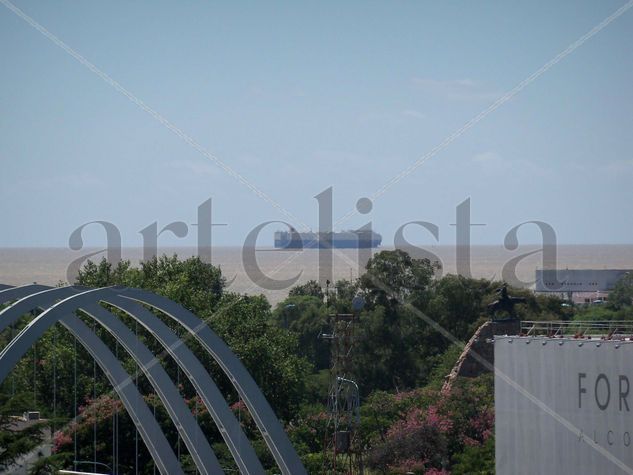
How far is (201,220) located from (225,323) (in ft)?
41.5

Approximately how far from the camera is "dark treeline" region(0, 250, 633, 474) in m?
43.8

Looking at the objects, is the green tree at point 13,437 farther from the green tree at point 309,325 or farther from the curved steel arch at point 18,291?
the green tree at point 309,325

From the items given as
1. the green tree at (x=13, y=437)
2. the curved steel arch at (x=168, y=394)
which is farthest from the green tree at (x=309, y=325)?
the curved steel arch at (x=168, y=394)

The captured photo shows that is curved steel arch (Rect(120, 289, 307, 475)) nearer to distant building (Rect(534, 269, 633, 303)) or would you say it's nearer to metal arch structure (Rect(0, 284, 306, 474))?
metal arch structure (Rect(0, 284, 306, 474))

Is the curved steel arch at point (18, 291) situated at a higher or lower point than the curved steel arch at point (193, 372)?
higher

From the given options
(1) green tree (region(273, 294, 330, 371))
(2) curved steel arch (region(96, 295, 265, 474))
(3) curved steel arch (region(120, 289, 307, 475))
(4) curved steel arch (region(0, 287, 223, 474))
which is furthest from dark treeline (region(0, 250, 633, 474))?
(3) curved steel arch (region(120, 289, 307, 475))

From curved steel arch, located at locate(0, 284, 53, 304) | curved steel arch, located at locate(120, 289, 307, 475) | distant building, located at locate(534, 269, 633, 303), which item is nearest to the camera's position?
curved steel arch, located at locate(0, 284, 53, 304)

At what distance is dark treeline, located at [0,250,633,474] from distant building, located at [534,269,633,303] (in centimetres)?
4883

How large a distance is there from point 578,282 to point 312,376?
69.8 meters

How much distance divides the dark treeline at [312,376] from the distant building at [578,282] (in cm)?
4883

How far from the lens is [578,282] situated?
129000 mm

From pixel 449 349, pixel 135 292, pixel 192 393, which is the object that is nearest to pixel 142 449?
pixel 192 393

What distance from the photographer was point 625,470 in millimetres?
27578

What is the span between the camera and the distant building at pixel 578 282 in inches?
4998
